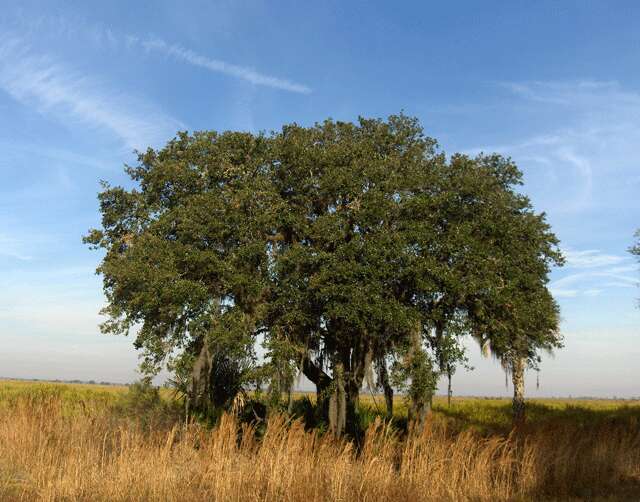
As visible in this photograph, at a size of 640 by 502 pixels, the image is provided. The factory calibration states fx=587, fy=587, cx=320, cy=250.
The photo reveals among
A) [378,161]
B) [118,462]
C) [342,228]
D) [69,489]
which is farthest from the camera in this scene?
[378,161]

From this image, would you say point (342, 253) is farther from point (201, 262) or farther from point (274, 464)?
point (274, 464)

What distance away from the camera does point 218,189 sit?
787 inches

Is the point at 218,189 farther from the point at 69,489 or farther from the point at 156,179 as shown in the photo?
the point at 69,489

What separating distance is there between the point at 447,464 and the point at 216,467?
4.68 metres

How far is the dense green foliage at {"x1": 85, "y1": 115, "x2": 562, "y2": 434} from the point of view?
17.4 metres

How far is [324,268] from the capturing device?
55.4ft

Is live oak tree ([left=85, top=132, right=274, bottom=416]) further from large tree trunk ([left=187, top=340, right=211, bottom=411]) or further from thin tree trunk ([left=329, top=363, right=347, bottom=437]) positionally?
thin tree trunk ([left=329, top=363, right=347, bottom=437])

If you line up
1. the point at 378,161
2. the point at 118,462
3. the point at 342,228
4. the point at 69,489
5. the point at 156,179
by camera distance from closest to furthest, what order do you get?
1. the point at 69,489
2. the point at 118,462
3. the point at 342,228
4. the point at 378,161
5. the point at 156,179

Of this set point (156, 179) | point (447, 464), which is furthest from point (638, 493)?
point (156, 179)

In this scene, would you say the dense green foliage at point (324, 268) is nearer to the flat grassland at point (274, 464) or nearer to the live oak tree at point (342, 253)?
the live oak tree at point (342, 253)

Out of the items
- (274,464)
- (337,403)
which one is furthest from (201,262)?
(274,464)

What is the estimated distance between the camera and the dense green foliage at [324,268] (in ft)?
57.2

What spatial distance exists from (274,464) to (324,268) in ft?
24.9

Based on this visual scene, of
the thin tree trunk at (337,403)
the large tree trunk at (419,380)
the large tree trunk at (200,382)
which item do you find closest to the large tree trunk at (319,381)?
the thin tree trunk at (337,403)
